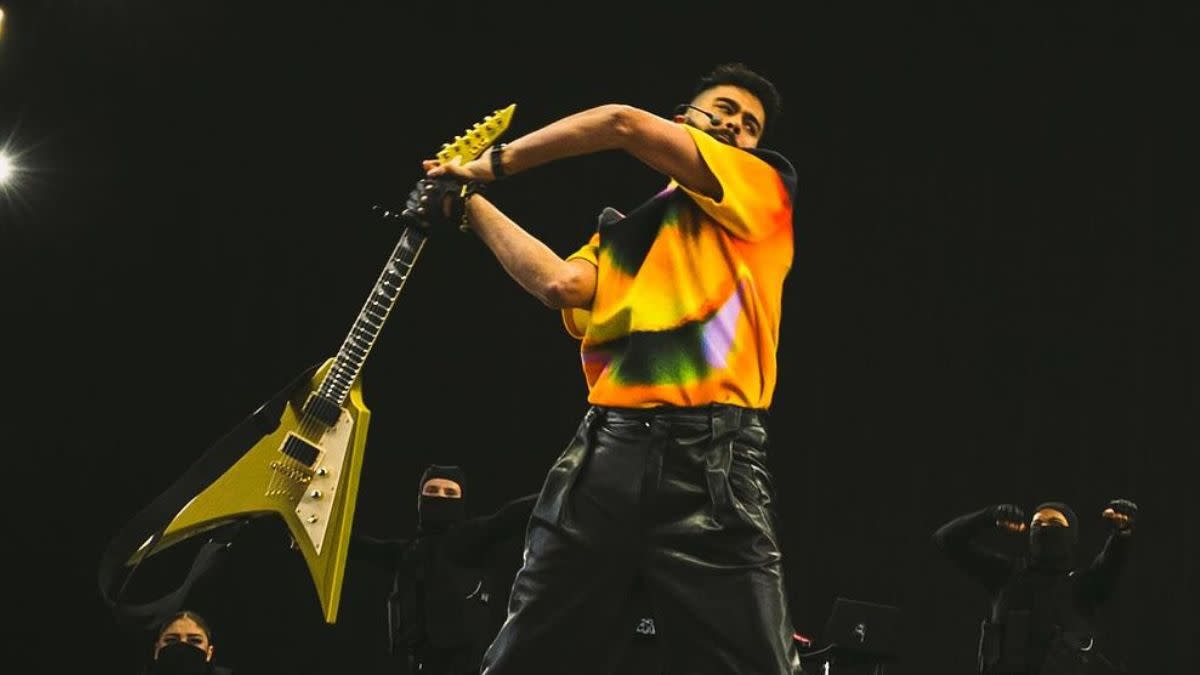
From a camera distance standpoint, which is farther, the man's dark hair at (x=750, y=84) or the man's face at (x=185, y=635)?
the man's face at (x=185, y=635)

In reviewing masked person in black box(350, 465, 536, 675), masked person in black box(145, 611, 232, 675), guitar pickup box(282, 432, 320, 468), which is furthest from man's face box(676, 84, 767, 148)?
masked person in black box(350, 465, 536, 675)

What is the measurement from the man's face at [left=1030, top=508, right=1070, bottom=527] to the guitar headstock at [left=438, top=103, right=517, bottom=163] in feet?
14.0

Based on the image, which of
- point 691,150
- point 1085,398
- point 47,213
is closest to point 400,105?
point 47,213

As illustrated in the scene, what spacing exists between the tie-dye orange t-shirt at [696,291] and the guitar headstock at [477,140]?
1.22 feet

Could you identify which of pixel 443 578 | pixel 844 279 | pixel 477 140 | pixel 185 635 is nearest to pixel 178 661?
pixel 185 635

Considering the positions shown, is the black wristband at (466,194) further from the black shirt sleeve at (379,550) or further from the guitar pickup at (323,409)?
the black shirt sleeve at (379,550)

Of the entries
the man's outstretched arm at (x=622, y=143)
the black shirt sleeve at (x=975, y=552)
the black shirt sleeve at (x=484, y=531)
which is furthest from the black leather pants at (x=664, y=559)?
the black shirt sleeve at (x=975, y=552)

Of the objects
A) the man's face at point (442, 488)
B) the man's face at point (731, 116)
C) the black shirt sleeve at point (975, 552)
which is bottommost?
the black shirt sleeve at point (975, 552)

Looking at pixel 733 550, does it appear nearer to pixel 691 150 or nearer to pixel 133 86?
pixel 691 150

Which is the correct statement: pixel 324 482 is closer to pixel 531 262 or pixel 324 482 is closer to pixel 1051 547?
pixel 531 262

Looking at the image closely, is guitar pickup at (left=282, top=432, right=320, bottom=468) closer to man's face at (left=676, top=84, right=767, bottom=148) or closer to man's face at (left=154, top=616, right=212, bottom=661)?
man's face at (left=676, top=84, right=767, bottom=148)

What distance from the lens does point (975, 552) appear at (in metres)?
6.43

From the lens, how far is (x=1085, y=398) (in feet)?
23.4

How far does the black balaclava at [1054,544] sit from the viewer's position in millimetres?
6160
